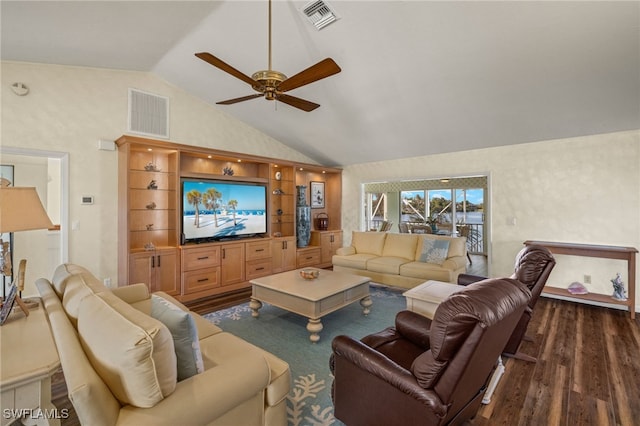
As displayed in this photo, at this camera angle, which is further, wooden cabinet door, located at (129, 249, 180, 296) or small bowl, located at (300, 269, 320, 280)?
wooden cabinet door, located at (129, 249, 180, 296)

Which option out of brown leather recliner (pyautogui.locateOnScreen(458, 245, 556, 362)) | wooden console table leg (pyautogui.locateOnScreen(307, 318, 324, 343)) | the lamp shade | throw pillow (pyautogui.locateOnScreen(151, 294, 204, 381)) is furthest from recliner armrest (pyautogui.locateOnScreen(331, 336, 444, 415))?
the lamp shade

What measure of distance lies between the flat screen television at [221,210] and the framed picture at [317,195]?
1.63 meters

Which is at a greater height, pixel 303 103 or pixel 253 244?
pixel 303 103

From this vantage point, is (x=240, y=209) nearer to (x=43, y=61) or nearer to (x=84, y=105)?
(x=84, y=105)

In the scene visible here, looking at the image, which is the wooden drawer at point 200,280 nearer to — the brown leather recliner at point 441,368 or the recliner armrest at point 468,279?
the brown leather recliner at point 441,368

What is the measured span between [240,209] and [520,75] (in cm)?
439

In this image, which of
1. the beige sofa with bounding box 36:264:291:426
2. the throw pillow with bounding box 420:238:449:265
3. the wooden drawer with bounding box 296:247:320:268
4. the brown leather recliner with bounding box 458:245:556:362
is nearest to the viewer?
the beige sofa with bounding box 36:264:291:426

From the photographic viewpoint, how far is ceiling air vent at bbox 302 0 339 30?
108 inches

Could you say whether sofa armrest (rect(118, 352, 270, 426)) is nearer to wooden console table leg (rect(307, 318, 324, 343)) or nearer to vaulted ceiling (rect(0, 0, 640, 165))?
wooden console table leg (rect(307, 318, 324, 343))

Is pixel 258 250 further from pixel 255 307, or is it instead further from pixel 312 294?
pixel 312 294

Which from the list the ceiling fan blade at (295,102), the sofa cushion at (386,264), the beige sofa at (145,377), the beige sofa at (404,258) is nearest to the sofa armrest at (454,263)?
the beige sofa at (404,258)

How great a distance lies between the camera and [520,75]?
3.22m

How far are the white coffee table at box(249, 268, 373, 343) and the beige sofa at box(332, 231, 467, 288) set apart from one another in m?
0.96

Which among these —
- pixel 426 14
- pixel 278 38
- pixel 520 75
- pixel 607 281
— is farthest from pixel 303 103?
pixel 607 281
